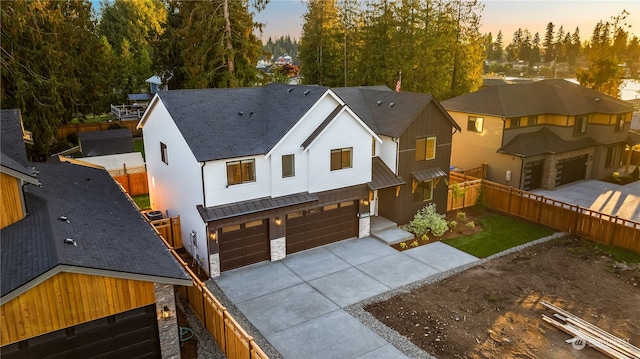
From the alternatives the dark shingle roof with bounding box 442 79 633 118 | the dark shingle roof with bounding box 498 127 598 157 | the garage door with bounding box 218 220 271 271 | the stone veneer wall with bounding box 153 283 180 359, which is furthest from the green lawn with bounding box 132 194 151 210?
the dark shingle roof with bounding box 498 127 598 157

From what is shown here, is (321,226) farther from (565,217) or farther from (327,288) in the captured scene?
(565,217)

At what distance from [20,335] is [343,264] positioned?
1247cm

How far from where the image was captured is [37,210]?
1281cm

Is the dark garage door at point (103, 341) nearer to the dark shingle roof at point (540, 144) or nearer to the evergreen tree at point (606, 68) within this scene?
the dark shingle roof at point (540, 144)

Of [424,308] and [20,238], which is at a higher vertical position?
[20,238]

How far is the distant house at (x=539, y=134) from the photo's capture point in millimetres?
29547

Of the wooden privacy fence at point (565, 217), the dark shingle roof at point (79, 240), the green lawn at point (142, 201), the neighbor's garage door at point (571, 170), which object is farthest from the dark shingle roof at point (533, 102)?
the dark shingle roof at point (79, 240)

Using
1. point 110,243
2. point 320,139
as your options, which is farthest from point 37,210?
point 320,139

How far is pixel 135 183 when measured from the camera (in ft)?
94.8

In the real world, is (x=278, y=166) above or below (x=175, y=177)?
above

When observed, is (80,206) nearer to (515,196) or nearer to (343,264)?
(343,264)

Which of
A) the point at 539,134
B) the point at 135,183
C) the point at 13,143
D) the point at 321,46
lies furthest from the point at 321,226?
the point at 321,46

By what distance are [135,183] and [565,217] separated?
90.5 feet

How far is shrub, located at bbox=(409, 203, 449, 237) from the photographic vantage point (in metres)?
22.0
